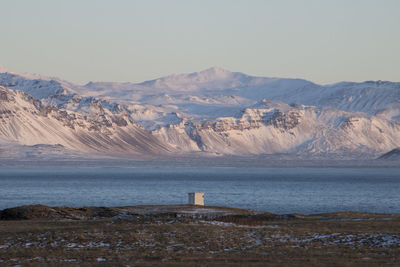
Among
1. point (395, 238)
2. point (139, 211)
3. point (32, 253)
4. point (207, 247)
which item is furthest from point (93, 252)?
point (139, 211)

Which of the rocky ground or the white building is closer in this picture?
the rocky ground

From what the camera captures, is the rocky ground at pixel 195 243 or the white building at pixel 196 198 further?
the white building at pixel 196 198

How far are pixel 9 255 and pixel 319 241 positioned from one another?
14016mm

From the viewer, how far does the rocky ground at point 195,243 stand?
3119 cm

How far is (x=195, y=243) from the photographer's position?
35000 mm

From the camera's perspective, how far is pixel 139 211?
181 ft

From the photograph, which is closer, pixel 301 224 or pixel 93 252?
pixel 93 252

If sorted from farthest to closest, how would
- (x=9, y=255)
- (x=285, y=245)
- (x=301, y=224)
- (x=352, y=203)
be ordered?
(x=352, y=203) < (x=301, y=224) < (x=285, y=245) < (x=9, y=255)

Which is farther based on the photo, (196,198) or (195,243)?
(196,198)

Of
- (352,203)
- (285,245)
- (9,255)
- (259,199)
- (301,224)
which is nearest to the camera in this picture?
(9,255)

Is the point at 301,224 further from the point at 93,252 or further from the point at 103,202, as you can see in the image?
the point at 103,202

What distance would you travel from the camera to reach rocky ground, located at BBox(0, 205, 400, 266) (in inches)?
1228

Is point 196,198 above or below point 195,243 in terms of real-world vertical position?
below

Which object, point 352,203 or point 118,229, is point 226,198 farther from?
point 118,229
